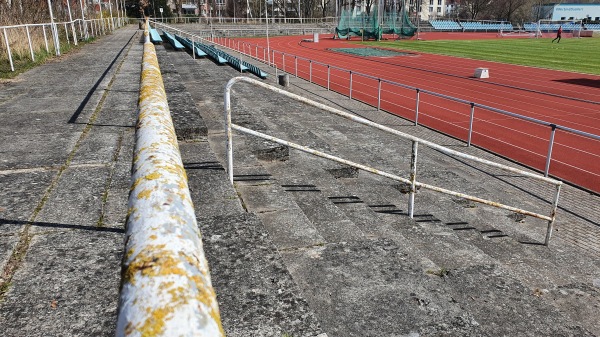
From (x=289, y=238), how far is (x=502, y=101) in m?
16.3

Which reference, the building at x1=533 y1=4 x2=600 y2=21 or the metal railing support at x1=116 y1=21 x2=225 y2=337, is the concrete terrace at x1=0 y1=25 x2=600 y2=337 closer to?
the metal railing support at x1=116 y1=21 x2=225 y2=337

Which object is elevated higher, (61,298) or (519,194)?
(61,298)

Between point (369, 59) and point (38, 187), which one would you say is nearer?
point (38, 187)

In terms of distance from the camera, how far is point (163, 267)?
0.92m

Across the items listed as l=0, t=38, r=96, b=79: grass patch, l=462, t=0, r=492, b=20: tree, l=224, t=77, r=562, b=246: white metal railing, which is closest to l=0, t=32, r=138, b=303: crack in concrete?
l=224, t=77, r=562, b=246: white metal railing

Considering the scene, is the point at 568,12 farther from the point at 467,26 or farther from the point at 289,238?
the point at 289,238

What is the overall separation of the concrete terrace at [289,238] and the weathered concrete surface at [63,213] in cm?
1

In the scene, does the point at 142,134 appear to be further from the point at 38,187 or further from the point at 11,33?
the point at 11,33

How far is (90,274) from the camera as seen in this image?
7.80 ft

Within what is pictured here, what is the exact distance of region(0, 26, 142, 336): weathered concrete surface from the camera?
6.88ft

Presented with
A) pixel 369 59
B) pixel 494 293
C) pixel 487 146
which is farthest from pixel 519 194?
pixel 369 59

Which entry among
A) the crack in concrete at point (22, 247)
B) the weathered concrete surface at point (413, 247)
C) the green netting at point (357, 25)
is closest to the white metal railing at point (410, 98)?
the weathered concrete surface at point (413, 247)

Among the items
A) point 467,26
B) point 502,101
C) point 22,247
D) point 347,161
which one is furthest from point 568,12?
point 22,247

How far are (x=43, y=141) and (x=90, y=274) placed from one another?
11.7 ft
